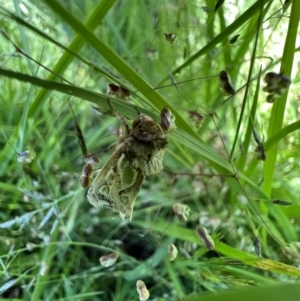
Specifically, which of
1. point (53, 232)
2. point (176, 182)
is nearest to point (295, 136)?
point (176, 182)

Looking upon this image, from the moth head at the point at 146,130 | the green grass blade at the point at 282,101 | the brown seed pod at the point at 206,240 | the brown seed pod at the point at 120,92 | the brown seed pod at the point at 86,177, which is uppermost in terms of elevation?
the green grass blade at the point at 282,101

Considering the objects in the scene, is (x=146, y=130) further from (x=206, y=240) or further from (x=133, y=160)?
(x=206, y=240)

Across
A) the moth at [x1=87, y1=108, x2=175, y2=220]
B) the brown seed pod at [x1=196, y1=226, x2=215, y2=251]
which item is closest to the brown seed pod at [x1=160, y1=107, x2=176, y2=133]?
the moth at [x1=87, y1=108, x2=175, y2=220]

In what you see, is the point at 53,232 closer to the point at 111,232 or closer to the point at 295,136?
the point at 111,232

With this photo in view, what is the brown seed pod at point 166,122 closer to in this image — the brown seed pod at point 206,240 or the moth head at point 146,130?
the moth head at point 146,130

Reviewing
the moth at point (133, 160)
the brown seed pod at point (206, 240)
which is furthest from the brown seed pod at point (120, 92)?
the brown seed pod at point (206, 240)

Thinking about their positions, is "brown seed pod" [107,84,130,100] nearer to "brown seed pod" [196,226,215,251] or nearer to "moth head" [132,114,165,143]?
"moth head" [132,114,165,143]
